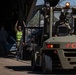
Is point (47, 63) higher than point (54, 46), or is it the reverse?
point (54, 46)

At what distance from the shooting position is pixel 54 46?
1438 centimetres

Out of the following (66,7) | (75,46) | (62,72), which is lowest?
(62,72)

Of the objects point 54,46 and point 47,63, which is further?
point 47,63

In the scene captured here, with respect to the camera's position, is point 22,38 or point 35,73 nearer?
point 35,73

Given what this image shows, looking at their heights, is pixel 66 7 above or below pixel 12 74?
above

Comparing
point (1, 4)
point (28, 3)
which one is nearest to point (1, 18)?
point (1, 4)

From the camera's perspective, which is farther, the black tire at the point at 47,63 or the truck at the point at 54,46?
the black tire at the point at 47,63

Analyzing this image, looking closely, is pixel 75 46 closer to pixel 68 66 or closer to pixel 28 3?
pixel 68 66

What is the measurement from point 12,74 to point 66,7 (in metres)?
2.98

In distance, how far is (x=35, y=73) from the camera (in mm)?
15633

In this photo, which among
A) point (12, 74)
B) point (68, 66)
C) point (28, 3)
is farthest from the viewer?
point (28, 3)

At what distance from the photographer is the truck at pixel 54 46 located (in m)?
14.3

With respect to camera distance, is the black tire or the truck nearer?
the truck

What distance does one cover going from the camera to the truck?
46.9 ft
